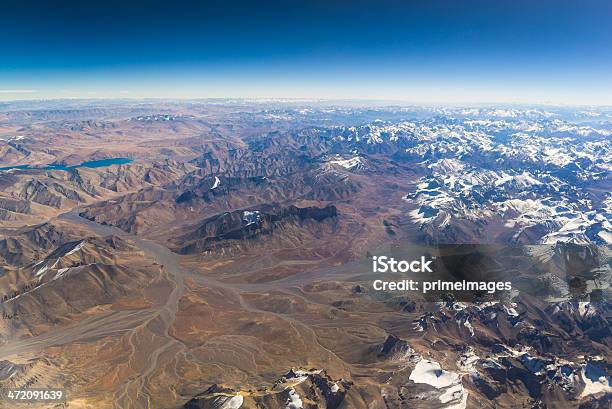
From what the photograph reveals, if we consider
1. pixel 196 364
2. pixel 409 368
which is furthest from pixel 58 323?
pixel 409 368

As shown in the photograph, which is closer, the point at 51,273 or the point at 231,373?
the point at 231,373

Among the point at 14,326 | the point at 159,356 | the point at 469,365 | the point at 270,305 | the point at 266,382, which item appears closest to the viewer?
the point at 266,382

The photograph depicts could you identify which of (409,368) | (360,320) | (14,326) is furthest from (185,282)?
(409,368)

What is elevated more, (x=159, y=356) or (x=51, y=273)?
(x=51, y=273)

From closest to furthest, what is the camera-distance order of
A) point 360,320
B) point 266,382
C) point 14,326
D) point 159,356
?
point 266,382 < point 159,356 < point 14,326 < point 360,320

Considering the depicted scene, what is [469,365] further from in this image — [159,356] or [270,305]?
[159,356]

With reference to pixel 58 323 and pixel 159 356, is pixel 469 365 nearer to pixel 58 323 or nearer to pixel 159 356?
pixel 159 356

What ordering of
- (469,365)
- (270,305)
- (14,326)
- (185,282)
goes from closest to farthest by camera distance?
(469,365) → (14,326) → (270,305) → (185,282)

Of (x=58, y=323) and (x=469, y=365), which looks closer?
(x=469, y=365)

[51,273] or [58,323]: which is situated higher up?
[51,273]
